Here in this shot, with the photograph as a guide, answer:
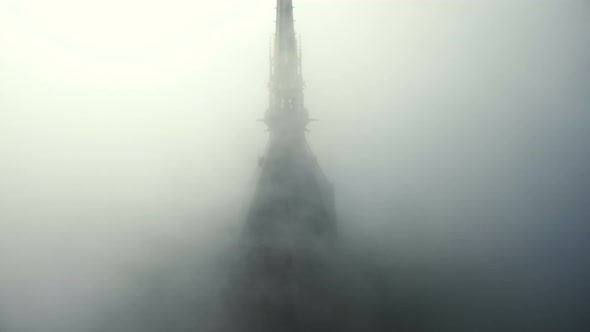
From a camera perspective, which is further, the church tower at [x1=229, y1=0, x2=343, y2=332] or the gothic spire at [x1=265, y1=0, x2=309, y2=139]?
the gothic spire at [x1=265, y1=0, x2=309, y2=139]

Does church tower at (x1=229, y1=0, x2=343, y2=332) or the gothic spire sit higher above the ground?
the gothic spire

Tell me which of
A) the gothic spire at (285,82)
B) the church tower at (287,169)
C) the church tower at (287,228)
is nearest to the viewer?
the church tower at (287,228)

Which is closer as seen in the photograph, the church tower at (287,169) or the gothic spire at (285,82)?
the church tower at (287,169)

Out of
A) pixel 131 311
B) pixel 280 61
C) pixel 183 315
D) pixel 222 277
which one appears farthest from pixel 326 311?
pixel 280 61

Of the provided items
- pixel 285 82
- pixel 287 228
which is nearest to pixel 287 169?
pixel 287 228

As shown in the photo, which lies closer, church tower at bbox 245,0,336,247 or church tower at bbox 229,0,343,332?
church tower at bbox 229,0,343,332

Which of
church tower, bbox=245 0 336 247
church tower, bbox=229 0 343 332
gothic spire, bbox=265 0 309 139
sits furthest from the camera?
gothic spire, bbox=265 0 309 139

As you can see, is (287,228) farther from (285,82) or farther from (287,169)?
(285,82)

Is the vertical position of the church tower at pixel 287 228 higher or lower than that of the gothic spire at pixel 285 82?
lower

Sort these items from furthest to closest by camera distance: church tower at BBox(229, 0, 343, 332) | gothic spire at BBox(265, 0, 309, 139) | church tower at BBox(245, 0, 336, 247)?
1. gothic spire at BBox(265, 0, 309, 139)
2. church tower at BBox(245, 0, 336, 247)
3. church tower at BBox(229, 0, 343, 332)

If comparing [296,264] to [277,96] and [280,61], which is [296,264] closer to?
[277,96]

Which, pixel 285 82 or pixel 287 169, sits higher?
pixel 285 82

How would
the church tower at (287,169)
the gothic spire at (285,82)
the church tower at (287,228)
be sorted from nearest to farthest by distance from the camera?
1. the church tower at (287,228)
2. the church tower at (287,169)
3. the gothic spire at (285,82)
